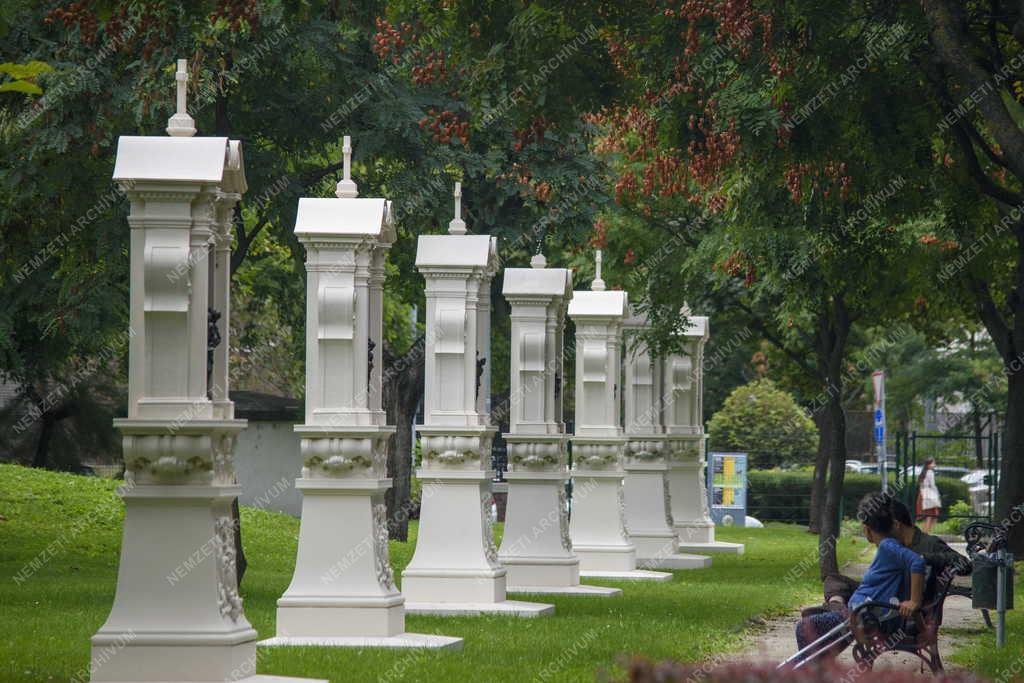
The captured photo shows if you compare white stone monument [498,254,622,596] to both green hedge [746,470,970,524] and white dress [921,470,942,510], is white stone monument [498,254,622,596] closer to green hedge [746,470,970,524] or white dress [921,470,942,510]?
white dress [921,470,942,510]

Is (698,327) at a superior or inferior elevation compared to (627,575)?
superior

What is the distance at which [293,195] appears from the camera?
69.5ft

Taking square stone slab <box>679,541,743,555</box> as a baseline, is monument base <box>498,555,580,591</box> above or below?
above

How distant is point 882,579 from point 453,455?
20.2 ft

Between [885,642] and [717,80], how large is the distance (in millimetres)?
5637

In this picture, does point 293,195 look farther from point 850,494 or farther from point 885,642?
point 850,494

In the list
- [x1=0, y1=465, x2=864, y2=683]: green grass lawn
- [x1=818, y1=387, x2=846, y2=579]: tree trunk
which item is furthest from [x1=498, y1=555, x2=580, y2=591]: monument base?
[x1=818, y1=387, x2=846, y2=579]: tree trunk

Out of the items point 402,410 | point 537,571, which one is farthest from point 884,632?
point 402,410

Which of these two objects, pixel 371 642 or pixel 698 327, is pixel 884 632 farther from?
pixel 698 327

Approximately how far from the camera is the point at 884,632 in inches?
447

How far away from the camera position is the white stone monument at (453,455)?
16.8 m

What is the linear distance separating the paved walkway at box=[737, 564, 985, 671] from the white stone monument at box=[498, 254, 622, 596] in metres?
2.77

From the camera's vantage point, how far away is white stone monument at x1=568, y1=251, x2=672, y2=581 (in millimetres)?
23203

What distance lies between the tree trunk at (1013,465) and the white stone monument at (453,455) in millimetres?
6213
